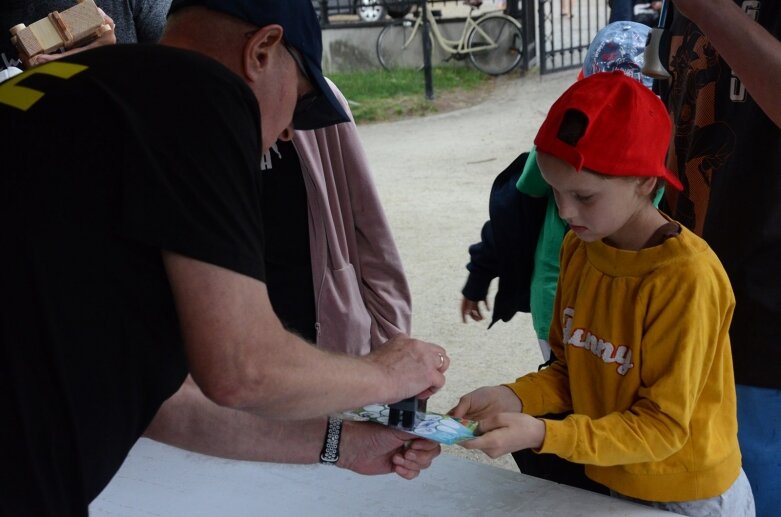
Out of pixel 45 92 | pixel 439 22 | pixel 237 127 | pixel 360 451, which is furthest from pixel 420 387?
pixel 439 22

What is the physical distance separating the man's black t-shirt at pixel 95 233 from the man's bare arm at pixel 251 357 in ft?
0.09

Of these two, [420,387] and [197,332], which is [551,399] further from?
[197,332]

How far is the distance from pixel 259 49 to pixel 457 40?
1003 centimetres

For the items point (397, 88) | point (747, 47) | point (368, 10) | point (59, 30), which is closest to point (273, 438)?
point (747, 47)

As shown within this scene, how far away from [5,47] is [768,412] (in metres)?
2.24

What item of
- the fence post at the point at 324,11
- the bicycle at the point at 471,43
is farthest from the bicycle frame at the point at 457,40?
the fence post at the point at 324,11

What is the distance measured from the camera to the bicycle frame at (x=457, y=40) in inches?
409

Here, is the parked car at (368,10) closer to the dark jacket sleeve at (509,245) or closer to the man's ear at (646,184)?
the dark jacket sleeve at (509,245)

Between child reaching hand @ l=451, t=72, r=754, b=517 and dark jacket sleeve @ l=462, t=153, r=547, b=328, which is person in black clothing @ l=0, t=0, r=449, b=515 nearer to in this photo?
child reaching hand @ l=451, t=72, r=754, b=517

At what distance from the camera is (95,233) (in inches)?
40.0

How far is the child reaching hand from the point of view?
1.43m

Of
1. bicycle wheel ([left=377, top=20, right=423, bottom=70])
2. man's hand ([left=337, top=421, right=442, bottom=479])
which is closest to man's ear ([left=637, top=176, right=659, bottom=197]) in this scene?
man's hand ([left=337, top=421, right=442, bottom=479])

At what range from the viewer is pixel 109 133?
101 centimetres

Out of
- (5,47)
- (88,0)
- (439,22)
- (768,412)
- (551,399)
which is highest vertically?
(88,0)
